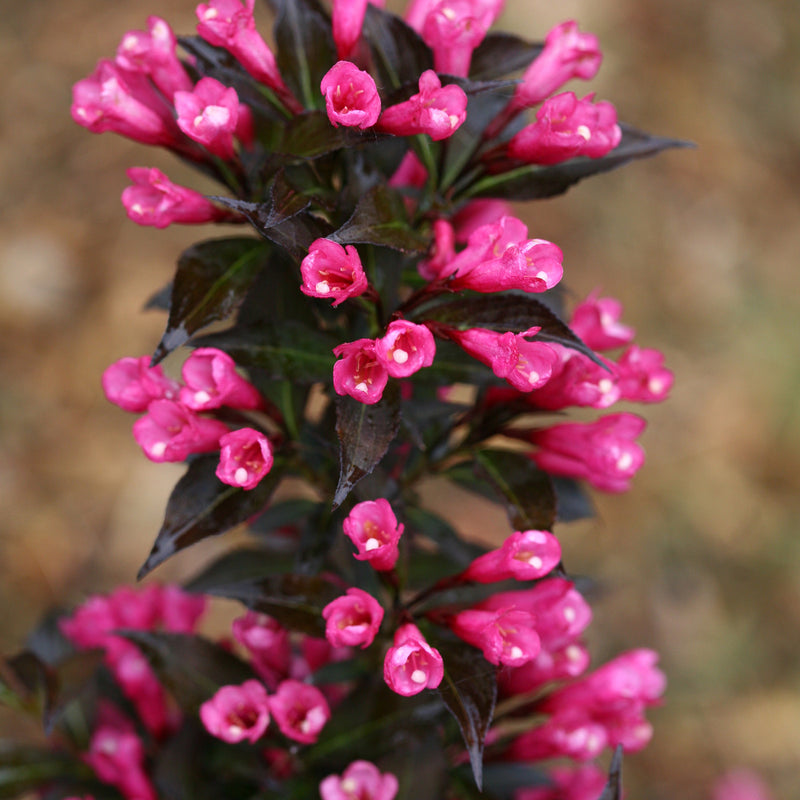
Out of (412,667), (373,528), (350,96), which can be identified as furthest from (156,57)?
(412,667)

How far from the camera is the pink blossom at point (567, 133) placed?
2.80ft

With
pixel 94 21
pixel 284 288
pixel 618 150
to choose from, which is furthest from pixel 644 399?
pixel 94 21

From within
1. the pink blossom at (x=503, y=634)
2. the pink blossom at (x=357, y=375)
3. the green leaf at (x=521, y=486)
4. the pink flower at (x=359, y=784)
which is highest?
the pink blossom at (x=357, y=375)

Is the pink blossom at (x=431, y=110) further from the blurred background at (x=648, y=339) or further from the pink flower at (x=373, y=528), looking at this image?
the blurred background at (x=648, y=339)

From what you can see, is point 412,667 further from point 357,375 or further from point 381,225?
point 381,225

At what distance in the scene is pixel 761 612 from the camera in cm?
290

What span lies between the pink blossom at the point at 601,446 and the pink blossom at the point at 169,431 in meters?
0.37

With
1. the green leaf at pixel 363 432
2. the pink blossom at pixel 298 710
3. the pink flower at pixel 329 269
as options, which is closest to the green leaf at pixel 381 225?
the pink flower at pixel 329 269

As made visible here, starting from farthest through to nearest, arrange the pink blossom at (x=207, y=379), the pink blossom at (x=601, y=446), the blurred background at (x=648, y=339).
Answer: the blurred background at (x=648, y=339) < the pink blossom at (x=601, y=446) < the pink blossom at (x=207, y=379)

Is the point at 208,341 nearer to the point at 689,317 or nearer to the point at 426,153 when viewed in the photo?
the point at 426,153

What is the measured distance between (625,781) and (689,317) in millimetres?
1611

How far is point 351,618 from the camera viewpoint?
0.85 metres

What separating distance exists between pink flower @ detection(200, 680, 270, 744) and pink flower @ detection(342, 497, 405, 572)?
0.81ft

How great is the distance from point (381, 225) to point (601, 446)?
13.4 inches
